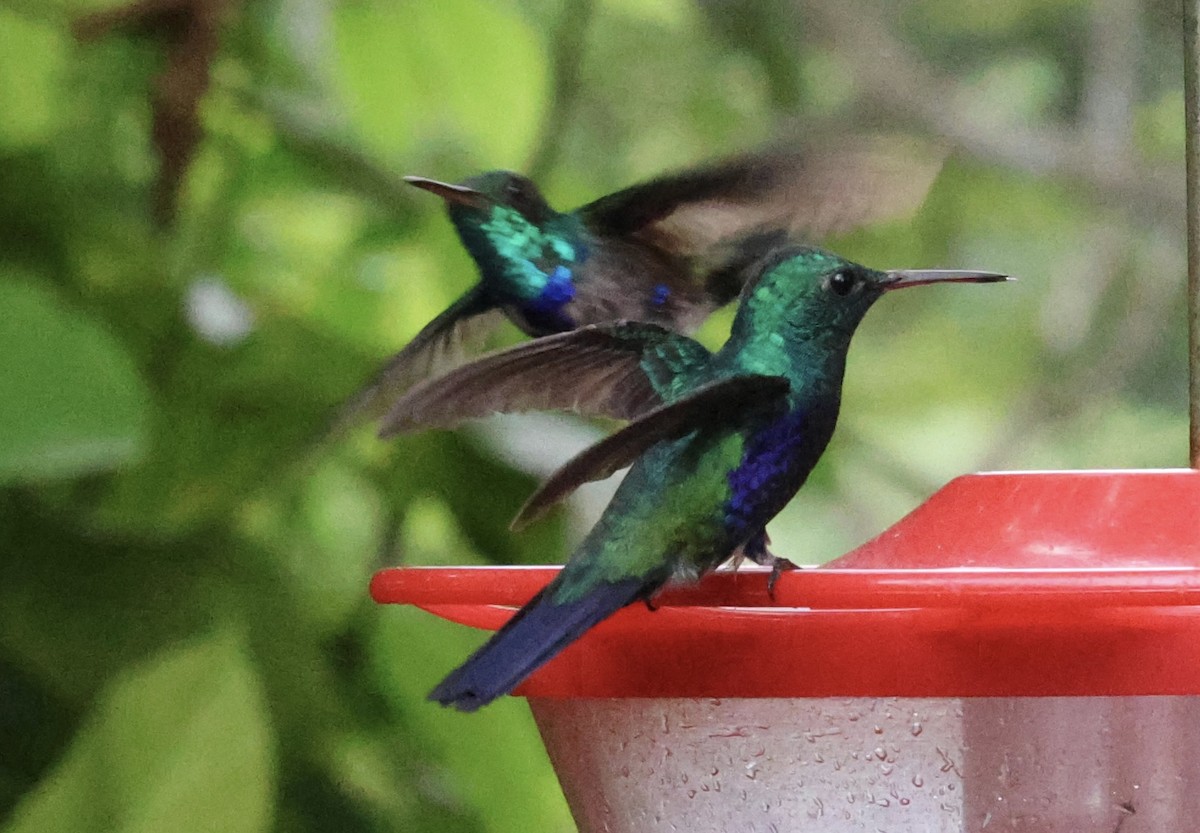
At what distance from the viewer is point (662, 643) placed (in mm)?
707

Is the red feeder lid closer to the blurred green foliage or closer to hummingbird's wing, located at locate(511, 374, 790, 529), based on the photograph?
hummingbird's wing, located at locate(511, 374, 790, 529)

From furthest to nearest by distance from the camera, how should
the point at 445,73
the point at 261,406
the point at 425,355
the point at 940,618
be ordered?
the point at 445,73 < the point at 261,406 < the point at 425,355 < the point at 940,618

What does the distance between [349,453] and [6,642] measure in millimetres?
391

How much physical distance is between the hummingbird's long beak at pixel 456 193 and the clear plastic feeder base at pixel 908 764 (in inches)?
12.7

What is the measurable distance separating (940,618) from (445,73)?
101 centimetres

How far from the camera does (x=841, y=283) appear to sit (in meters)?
0.81

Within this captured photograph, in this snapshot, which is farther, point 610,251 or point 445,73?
point 445,73

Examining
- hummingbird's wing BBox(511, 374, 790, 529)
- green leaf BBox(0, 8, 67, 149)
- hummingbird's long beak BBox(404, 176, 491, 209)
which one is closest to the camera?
hummingbird's wing BBox(511, 374, 790, 529)

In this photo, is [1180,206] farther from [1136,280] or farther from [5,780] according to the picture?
[5,780]

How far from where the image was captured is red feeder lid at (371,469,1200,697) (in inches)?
24.4

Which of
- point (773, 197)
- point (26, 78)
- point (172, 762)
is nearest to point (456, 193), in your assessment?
point (773, 197)

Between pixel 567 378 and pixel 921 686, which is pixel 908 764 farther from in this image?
pixel 567 378

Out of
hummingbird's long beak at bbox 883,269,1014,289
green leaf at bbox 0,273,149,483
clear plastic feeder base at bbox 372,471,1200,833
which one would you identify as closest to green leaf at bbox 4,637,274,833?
green leaf at bbox 0,273,149,483

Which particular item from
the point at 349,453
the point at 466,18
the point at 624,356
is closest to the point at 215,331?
the point at 349,453
